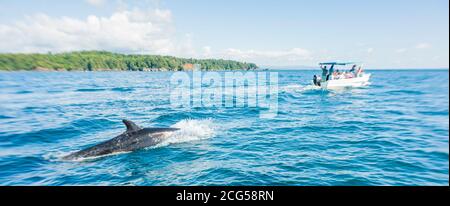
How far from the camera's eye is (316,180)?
6543mm

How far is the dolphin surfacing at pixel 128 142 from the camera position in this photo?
998cm

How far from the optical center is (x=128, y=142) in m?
10.5

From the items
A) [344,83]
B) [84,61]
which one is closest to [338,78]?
[344,83]

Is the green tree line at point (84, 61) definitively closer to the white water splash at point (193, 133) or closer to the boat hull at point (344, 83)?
the white water splash at point (193, 133)

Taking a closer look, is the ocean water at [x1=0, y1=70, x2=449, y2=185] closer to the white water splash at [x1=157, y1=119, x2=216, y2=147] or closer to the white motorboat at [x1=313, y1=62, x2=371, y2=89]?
the white water splash at [x1=157, y1=119, x2=216, y2=147]

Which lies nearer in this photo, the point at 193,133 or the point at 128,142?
the point at 128,142

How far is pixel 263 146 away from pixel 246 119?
20.0 feet

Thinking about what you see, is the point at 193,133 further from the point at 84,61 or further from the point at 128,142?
the point at 84,61

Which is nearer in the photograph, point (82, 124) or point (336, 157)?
point (336, 157)

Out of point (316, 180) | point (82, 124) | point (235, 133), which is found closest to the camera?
point (316, 180)
